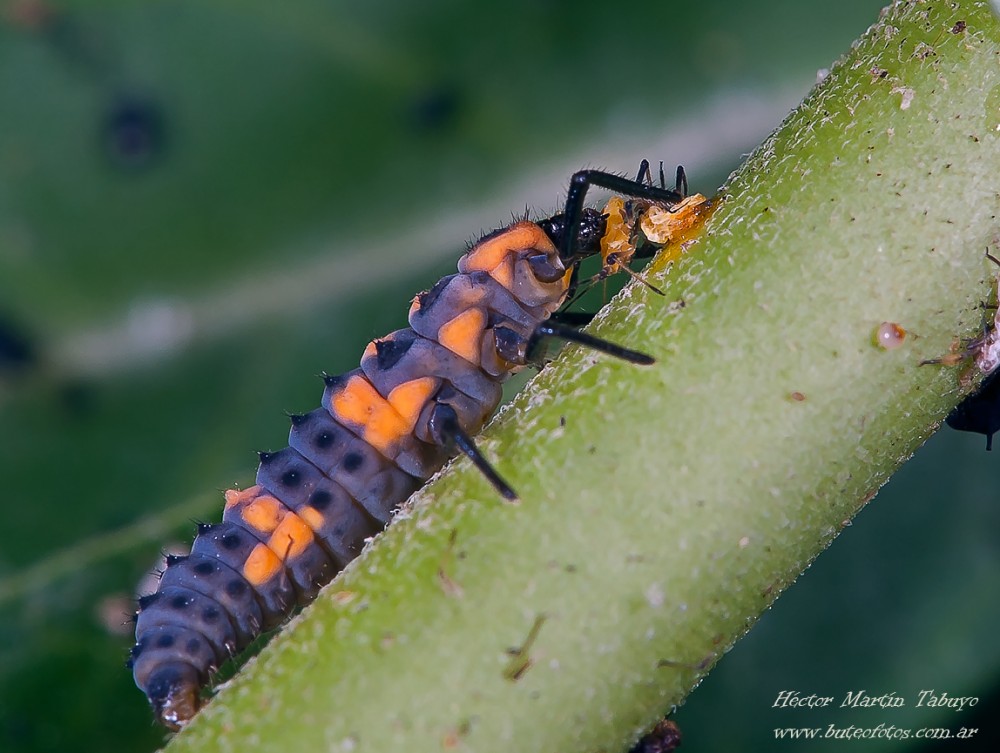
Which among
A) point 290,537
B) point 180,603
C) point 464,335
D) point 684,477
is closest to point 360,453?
point 290,537

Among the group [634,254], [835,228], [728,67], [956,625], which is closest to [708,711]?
[956,625]

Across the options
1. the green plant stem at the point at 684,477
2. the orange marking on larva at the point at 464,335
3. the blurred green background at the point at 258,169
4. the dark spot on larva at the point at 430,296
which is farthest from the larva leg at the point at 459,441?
the blurred green background at the point at 258,169

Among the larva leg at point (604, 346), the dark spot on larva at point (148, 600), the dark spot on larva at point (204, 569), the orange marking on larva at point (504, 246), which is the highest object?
the orange marking on larva at point (504, 246)

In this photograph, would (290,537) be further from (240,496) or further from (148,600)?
(148,600)

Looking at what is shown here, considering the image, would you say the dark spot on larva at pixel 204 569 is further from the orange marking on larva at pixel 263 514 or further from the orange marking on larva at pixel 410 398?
the orange marking on larva at pixel 410 398

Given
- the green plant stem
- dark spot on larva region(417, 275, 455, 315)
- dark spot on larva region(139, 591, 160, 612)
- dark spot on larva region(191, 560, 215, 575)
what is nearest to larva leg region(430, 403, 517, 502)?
the green plant stem

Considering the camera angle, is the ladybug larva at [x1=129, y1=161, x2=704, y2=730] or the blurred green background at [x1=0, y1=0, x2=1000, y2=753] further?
the blurred green background at [x1=0, y1=0, x2=1000, y2=753]

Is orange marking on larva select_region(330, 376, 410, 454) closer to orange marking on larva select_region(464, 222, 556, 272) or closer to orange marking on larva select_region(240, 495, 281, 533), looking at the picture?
orange marking on larva select_region(240, 495, 281, 533)

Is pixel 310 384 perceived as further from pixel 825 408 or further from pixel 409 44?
pixel 825 408

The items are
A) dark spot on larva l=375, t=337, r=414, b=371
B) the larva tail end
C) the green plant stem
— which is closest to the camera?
the green plant stem
